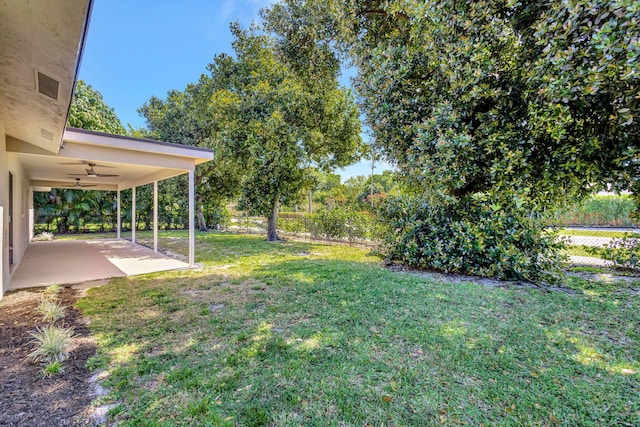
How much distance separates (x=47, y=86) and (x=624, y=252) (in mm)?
10547

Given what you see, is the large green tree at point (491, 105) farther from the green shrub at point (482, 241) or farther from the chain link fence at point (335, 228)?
the chain link fence at point (335, 228)

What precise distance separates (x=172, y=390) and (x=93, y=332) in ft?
6.38

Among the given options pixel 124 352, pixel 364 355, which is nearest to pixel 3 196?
pixel 124 352

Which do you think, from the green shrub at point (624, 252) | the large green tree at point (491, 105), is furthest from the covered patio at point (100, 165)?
the green shrub at point (624, 252)

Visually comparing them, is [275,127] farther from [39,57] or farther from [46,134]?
[39,57]

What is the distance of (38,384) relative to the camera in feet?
8.25

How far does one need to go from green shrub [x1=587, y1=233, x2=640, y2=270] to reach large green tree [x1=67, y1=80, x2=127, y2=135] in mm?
19693

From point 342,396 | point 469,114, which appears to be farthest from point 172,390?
point 469,114

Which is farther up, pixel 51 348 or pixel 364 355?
pixel 51 348

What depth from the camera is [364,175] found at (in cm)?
4153

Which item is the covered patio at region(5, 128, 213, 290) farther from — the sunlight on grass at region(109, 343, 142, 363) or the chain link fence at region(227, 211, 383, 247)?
the chain link fence at region(227, 211, 383, 247)

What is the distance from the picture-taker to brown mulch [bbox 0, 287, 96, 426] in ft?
7.00

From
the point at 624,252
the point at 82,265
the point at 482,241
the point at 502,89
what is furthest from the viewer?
the point at 82,265

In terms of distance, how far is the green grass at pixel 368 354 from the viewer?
86.9 inches
